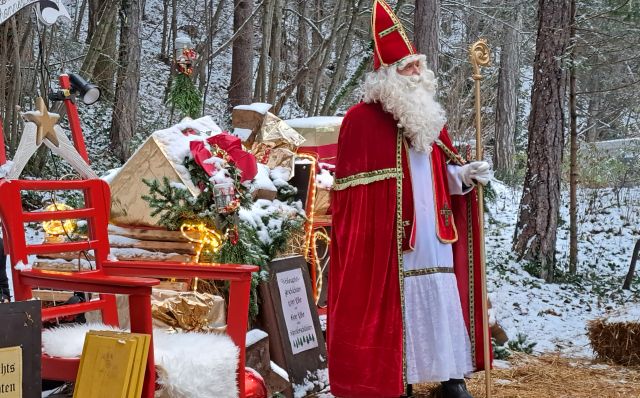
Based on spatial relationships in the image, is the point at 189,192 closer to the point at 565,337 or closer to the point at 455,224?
the point at 455,224

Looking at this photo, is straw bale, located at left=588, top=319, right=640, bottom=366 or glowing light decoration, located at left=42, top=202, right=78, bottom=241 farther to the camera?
straw bale, located at left=588, top=319, right=640, bottom=366

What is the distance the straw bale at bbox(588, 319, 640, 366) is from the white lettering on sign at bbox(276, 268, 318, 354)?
247 centimetres

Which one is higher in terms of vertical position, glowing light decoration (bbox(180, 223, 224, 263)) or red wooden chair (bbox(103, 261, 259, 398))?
glowing light decoration (bbox(180, 223, 224, 263))

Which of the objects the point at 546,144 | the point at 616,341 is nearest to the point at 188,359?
the point at 616,341

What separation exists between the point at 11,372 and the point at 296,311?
9.34 feet

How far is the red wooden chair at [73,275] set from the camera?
2.78 metres

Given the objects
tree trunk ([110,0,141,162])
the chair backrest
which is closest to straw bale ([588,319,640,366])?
the chair backrest

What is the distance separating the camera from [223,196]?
4.57m

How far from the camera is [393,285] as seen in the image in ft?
14.2

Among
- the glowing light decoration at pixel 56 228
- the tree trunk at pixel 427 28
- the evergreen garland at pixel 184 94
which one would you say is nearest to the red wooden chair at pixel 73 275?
the glowing light decoration at pixel 56 228

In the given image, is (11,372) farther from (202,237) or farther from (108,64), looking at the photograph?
(108,64)

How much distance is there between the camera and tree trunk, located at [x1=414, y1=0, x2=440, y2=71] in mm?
9531

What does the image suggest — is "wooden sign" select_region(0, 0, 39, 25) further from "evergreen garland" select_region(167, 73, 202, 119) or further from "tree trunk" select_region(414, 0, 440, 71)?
"tree trunk" select_region(414, 0, 440, 71)

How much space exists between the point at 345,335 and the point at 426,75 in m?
1.56
